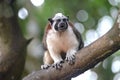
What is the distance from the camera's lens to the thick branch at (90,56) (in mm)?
2689

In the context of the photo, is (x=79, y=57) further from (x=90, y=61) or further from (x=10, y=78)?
(x=10, y=78)

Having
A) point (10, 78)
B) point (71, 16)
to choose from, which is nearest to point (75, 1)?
point (71, 16)

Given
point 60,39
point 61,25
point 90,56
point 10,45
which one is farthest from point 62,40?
point 90,56

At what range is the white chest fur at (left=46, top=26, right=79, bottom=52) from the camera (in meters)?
3.61

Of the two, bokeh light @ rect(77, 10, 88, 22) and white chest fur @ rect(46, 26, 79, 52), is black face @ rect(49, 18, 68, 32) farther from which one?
bokeh light @ rect(77, 10, 88, 22)

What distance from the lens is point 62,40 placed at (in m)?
3.66

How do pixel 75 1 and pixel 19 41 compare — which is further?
pixel 75 1

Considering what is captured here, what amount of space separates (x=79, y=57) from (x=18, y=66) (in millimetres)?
461

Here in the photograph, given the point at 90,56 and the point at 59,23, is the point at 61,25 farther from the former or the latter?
the point at 90,56

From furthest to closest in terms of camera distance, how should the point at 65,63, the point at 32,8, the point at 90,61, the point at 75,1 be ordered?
the point at 75,1 → the point at 32,8 → the point at 65,63 → the point at 90,61

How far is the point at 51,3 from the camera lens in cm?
497

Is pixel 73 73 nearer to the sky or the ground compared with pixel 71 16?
nearer to the ground

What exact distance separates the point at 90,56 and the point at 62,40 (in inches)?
35.5

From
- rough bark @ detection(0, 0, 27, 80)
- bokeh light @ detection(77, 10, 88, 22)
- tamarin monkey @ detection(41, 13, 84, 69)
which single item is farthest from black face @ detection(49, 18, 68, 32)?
bokeh light @ detection(77, 10, 88, 22)
